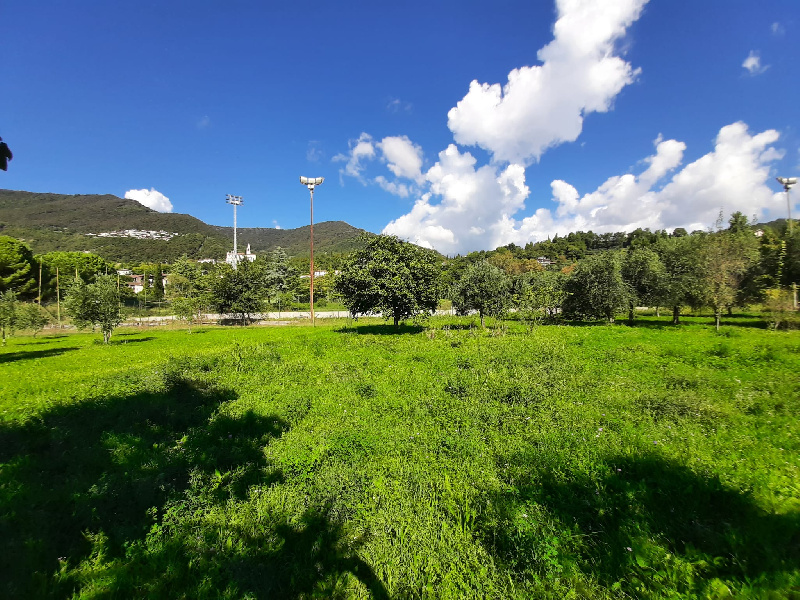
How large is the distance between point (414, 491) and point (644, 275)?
4250cm

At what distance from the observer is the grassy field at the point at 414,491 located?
13.3ft

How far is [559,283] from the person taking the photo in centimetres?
4050

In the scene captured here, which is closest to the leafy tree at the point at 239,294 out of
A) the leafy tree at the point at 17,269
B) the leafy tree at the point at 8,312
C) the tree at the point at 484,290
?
the leafy tree at the point at 8,312

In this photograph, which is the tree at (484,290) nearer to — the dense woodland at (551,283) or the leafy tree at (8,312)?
the dense woodland at (551,283)

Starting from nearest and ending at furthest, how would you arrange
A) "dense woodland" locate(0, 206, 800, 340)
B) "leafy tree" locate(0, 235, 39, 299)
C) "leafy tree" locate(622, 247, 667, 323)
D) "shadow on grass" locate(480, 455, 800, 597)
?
"shadow on grass" locate(480, 455, 800, 597) < "dense woodland" locate(0, 206, 800, 340) < "leafy tree" locate(622, 247, 667, 323) < "leafy tree" locate(0, 235, 39, 299)

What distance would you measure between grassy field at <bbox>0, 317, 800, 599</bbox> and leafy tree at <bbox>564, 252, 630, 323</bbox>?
23523mm

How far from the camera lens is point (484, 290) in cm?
2552

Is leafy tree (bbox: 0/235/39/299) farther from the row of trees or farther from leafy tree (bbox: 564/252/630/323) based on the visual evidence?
leafy tree (bbox: 564/252/630/323)

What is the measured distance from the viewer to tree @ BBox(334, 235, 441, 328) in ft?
75.9

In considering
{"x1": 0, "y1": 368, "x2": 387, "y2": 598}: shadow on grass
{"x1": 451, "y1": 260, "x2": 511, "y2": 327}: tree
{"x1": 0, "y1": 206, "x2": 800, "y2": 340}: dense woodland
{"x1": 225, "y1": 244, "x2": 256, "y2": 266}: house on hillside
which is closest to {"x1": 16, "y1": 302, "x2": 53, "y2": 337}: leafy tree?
{"x1": 0, "y1": 206, "x2": 800, "y2": 340}: dense woodland

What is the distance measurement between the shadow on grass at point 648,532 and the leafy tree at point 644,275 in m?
34.7

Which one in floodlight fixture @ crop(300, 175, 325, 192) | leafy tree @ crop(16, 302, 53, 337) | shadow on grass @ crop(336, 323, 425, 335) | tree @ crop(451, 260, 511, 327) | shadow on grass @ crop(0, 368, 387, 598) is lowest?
shadow on grass @ crop(0, 368, 387, 598)

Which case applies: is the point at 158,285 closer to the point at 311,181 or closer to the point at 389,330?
the point at 311,181

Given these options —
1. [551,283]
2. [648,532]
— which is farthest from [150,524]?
[551,283]
